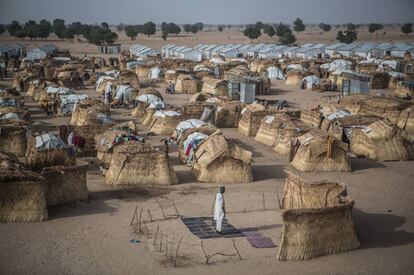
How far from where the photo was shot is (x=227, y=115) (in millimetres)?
22344

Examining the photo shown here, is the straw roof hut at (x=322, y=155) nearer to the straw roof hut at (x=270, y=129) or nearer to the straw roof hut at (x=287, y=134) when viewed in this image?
the straw roof hut at (x=287, y=134)

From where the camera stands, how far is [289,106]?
2812 centimetres

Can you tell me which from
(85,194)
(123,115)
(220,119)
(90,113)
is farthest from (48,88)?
(85,194)

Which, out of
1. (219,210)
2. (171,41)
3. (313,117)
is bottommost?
(219,210)

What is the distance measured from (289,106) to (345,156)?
487 inches

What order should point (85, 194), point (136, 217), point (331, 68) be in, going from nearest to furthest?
point (136, 217)
point (85, 194)
point (331, 68)

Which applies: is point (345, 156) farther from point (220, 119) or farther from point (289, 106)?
point (289, 106)

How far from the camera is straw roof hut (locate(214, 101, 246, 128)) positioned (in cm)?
2223

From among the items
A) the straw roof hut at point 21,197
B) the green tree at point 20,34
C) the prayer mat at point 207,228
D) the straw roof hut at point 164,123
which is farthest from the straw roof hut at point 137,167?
the green tree at point 20,34

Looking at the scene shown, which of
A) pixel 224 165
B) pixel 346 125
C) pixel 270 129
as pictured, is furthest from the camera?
pixel 270 129

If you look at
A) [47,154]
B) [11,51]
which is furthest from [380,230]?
[11,51]

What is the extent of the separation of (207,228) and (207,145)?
4.24 metres

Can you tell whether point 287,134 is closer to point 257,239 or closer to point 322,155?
point 322,155

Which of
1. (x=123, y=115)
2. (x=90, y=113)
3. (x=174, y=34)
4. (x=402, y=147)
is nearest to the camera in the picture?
(x=402, y=147)
